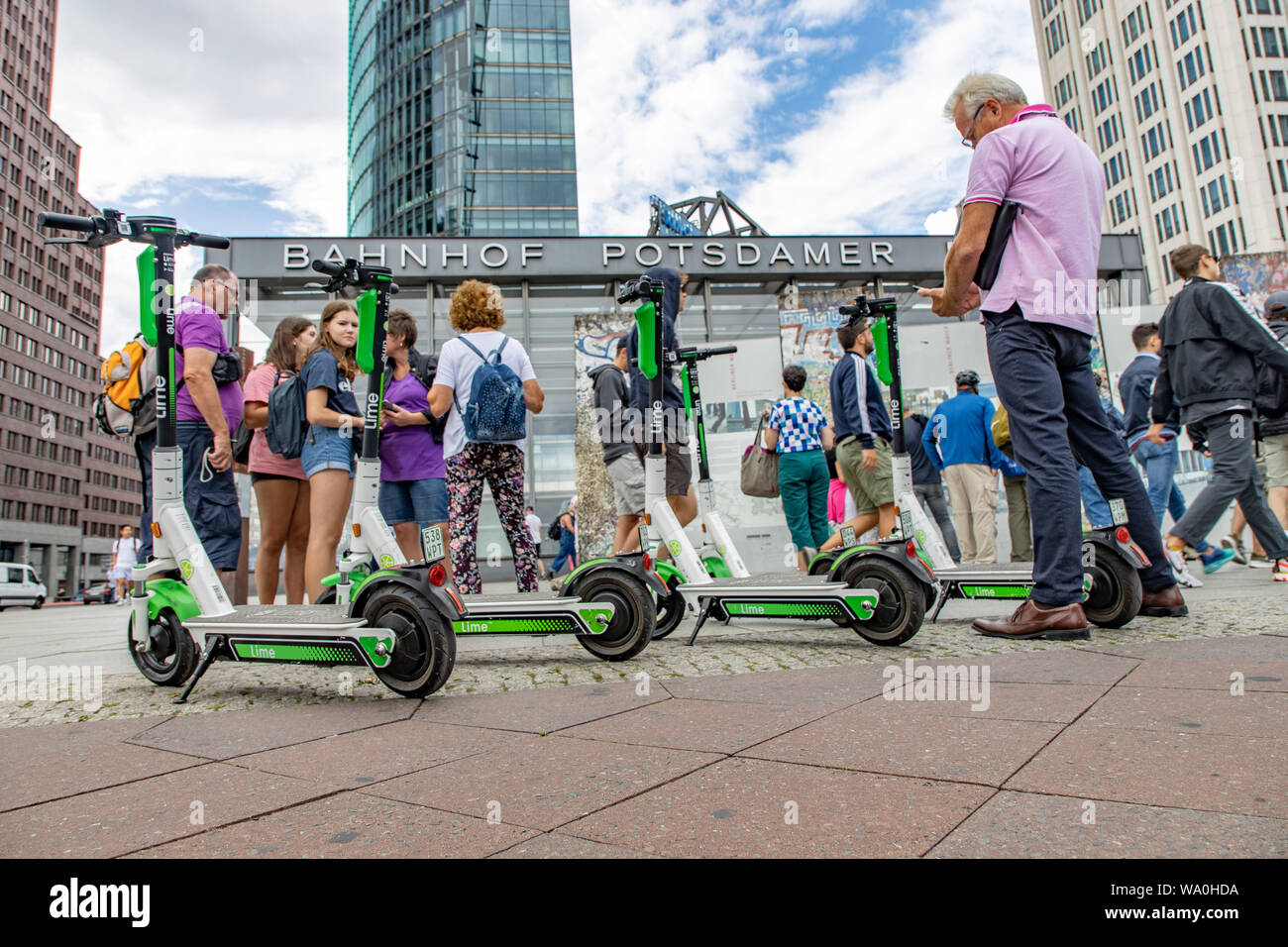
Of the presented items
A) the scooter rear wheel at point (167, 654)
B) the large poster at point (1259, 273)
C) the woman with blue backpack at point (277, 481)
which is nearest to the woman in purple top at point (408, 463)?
the woman with blue backpack at point (277, 481)

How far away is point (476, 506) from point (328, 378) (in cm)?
106

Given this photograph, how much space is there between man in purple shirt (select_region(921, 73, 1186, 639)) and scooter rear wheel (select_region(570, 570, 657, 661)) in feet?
5.00

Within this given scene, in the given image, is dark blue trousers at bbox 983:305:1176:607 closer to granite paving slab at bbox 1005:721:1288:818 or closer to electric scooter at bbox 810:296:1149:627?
electric scooter at bbox 810:296:1149:627

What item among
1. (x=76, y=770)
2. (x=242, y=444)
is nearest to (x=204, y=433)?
(x=242, y=444)

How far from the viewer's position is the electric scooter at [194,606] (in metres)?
2.68

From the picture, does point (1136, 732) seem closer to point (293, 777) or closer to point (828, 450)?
point (293, 777)

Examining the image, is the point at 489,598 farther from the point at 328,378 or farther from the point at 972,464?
the point at 972,464

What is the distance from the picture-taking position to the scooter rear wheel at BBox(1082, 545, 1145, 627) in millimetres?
3533

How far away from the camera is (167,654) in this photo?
3.22 meters

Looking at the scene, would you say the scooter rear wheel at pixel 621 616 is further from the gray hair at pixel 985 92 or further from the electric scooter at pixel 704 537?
the gray hair at pixel 985 92

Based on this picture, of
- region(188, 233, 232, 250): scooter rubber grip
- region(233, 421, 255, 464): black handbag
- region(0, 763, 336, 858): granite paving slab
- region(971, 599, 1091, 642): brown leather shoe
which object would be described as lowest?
region(0, 763, 336, 858): granite paving slab

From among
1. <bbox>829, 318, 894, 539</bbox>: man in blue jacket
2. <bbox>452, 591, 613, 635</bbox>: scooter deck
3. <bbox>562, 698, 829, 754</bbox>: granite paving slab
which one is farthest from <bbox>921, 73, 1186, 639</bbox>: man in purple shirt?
<bbox>829, 318, 894, 539</bbox>: man in blue jacket

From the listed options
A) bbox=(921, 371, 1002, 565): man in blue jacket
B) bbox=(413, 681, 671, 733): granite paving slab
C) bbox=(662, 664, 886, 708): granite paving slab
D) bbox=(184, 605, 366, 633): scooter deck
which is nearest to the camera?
bbox=(413, 681, 671, 733): granite paving slab

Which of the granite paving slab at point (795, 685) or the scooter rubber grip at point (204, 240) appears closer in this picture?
the granite paving slab at point (795, 685)
